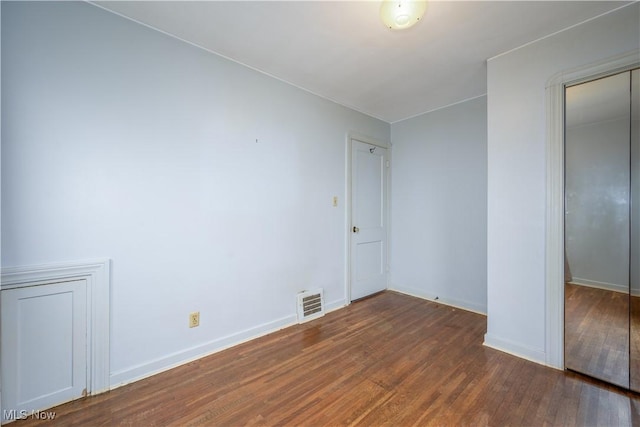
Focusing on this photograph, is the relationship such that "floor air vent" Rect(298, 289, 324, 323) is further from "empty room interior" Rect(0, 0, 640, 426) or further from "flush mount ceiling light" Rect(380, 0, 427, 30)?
"flush mount ceiling light" Rect(380, 0, 427, 30)

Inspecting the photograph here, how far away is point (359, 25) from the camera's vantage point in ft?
6.13

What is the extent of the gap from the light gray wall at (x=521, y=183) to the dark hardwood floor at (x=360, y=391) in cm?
29

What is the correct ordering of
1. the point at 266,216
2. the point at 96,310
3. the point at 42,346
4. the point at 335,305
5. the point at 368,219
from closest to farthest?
1. the point at 42,346
2. the point at 96,310
3. the point at 266,216
4. the point at 335,305
5. the point at 368,219

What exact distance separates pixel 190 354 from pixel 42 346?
2.95 ft

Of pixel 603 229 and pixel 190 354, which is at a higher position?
pixel 603 229

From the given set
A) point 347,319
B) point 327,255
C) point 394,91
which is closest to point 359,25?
point 394,91

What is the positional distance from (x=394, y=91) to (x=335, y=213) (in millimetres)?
1567

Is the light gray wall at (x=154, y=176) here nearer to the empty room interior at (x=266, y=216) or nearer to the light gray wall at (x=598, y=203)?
the empty room interior at (x=266, y=216)

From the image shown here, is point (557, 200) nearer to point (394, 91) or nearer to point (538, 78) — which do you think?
point (538, 78)

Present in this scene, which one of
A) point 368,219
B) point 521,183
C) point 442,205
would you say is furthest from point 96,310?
point 442,205

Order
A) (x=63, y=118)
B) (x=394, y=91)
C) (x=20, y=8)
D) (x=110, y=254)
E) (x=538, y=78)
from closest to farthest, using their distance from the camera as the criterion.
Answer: (x=20, y=8), (x=63, y=118), (x=110, y=254), (x=538, y=78), (x=394, y=91)

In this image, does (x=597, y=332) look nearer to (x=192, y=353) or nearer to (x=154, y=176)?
(x=192, y=353)

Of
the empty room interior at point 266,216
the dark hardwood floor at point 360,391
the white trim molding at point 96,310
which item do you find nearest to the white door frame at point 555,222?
the empty room interior at point 266,216

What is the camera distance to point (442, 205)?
3428 mm
